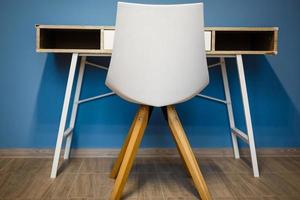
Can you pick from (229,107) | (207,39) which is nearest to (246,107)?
(229,107)

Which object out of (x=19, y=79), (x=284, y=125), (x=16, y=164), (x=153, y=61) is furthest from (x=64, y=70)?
(x=284, y=125)

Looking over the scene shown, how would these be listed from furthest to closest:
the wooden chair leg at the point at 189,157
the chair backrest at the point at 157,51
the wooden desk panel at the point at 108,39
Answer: the wooden desk panel at the point at 108,39 → the wooden chair leg at the point at 189,157 → the chair backrest at the point at 157,51

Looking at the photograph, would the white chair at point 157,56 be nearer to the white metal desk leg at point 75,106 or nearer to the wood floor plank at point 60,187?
the wood floor plank at point 60,187

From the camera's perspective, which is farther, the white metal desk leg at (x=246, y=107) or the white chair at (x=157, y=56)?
the white metal desk leg at (x=246, y=107)

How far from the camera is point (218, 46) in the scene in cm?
201

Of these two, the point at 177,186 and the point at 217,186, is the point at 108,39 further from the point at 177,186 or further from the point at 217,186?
the point at 217,186

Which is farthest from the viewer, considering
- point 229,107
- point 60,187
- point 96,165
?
point 229,107

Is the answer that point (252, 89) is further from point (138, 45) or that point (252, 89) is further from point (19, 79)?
point (19, 79)

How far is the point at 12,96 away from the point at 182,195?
1206 mm

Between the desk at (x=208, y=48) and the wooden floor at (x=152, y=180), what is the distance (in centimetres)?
11

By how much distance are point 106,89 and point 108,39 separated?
488 millimetres

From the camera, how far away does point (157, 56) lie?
1.31 meters

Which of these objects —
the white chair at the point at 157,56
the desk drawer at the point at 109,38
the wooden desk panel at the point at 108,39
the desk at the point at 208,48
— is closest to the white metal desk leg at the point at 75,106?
the desk at the point at 208,48

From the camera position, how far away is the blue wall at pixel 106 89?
77.2 inches
